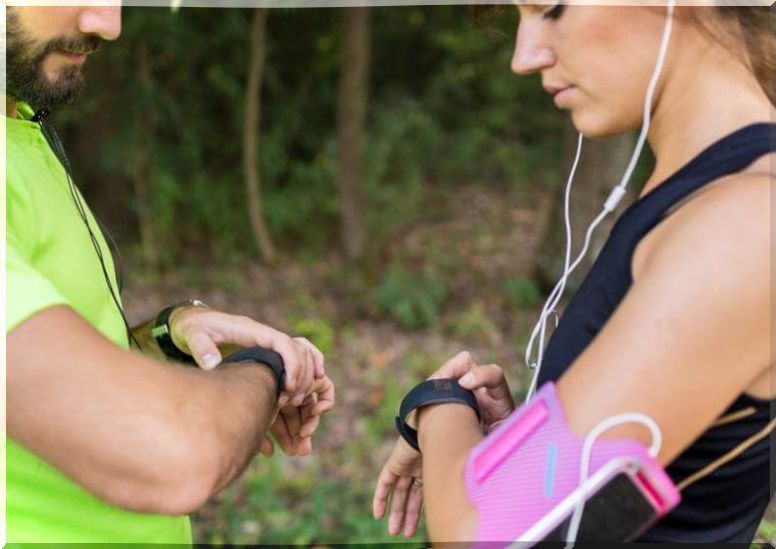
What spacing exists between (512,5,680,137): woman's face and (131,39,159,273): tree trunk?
21.3ft

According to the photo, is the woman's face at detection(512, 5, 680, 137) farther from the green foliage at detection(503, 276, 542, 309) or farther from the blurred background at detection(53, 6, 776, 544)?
the green foliage at detection(503, 276, 542, 309)

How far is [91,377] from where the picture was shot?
1233mm

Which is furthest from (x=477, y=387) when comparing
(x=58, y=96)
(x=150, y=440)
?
(x=58, y=96)

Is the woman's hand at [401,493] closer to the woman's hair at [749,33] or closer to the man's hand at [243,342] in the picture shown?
the man's hand at [243,342]

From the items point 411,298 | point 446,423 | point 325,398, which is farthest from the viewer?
point 411,298

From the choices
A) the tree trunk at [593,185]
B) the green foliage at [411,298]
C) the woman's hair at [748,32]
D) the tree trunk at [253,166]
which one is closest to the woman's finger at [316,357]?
the woman's hair at [748,32]

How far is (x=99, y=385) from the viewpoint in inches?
48.7

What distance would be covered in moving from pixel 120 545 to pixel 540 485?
876mm

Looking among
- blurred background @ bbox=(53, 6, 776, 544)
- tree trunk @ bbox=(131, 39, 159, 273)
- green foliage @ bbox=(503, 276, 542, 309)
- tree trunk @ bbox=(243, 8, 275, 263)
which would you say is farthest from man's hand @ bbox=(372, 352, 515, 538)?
tree trunk @ bbox=(243, 8, 275, 263)

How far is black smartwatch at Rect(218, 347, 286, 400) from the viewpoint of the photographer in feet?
5.25

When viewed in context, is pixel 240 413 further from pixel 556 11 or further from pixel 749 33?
pixel 749 33

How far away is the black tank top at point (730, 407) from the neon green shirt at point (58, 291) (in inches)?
31.6

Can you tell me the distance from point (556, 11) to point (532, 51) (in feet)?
0.26

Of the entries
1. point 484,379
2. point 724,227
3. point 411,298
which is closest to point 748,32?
point 724,227
